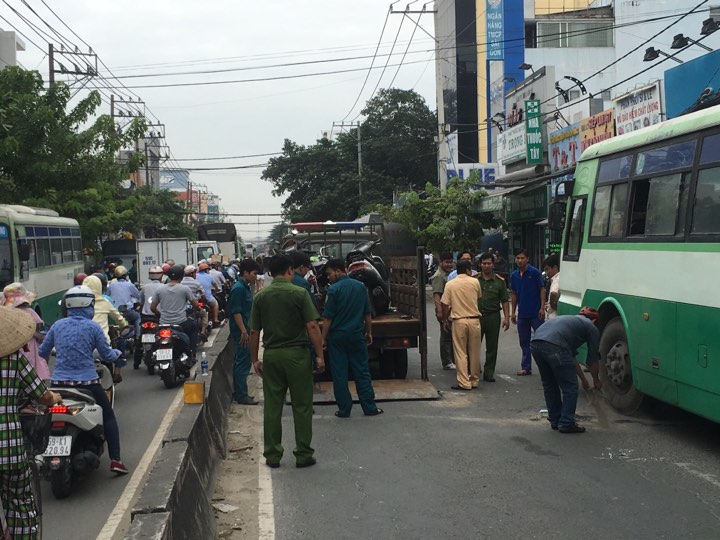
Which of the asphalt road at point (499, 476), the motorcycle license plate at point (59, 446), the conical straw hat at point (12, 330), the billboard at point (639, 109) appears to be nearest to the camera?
the conical straw hat at point (12, 330)

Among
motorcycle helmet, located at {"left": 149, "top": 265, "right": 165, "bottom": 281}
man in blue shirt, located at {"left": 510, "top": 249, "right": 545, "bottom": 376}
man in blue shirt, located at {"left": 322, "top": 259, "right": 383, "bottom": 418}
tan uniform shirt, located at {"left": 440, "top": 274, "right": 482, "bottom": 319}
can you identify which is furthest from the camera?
motorcycle helmet, located at {"left": 149, "top": 265, "right": 165, "bottom": 281}

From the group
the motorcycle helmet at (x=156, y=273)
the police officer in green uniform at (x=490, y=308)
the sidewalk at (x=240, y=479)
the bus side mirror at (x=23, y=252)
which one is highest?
the bus side mirror at (x=23, y=252)

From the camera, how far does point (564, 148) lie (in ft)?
88.9

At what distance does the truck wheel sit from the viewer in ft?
38.0

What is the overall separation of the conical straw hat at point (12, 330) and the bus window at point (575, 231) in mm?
7410

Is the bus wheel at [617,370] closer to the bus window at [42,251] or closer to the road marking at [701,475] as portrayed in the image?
the road marking at [701,475]

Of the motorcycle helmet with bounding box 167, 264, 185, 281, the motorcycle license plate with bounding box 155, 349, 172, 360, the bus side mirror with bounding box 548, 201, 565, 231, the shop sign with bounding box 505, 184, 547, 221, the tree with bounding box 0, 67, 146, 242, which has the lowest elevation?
the motorcycle license plate with bounding box 155, 349, 172, 360

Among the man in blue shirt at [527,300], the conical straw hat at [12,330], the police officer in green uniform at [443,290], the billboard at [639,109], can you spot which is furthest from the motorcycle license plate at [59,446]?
the billboard at [639,109]

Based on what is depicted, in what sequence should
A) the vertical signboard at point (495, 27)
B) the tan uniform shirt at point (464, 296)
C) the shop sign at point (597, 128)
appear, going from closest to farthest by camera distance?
the tan uniform shirt at point (464, 296), the shop sign at point (597, 128), the vertical signboard at point (495, 27)

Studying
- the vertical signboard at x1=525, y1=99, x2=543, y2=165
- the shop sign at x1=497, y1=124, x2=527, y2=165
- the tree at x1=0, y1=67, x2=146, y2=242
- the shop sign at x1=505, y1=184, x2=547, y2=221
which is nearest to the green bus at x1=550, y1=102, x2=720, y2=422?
the tree at x1=0, y1=67, x2=146, y2=242

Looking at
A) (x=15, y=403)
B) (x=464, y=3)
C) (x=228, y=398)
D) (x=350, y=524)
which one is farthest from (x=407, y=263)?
(x=464, y=3)

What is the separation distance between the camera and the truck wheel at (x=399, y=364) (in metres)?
11.6

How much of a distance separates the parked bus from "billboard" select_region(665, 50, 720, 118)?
14.3m

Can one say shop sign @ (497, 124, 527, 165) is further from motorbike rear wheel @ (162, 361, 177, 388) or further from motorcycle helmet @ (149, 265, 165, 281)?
motorbike rear wheel @ (162, 361, 177, 388)
